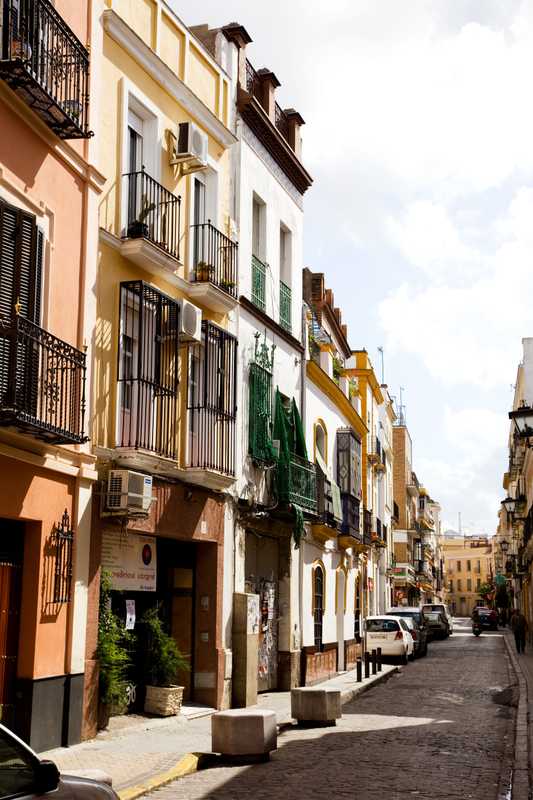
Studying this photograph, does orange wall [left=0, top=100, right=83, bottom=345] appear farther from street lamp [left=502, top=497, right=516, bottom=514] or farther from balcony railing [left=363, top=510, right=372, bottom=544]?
balcony railing [left=363, top=510, right=372, bottom=544]

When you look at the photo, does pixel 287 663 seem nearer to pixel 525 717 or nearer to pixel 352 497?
pixel 525 717

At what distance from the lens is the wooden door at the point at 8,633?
1144 centimetres

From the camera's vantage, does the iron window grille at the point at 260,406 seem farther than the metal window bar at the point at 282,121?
No

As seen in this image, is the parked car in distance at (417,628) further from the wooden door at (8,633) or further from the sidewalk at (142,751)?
the wooden door at (8,633)

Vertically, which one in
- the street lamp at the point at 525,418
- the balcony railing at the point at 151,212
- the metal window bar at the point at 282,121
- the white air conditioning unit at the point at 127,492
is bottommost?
the white air conditioning unit at the point at 127,492

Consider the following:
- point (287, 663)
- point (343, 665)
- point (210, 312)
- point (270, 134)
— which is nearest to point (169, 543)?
point (210, 312)

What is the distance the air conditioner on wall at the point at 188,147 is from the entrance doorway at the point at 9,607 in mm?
6844

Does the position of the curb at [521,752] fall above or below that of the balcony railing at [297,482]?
below

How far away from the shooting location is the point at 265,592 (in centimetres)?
2042

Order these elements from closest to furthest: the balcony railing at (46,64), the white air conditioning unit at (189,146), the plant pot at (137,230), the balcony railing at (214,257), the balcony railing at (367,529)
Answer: the balcony railing at (46,64), the plant pot at (137,230), the white air conditioning unit at (189,146), the balcony railing at (214,257), the balcony railing at (367,529)

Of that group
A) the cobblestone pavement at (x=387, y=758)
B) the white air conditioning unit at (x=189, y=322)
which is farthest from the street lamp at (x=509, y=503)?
the white air conditioning unit at (x=189, y=322)

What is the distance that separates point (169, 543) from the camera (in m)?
16.9

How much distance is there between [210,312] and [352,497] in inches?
491

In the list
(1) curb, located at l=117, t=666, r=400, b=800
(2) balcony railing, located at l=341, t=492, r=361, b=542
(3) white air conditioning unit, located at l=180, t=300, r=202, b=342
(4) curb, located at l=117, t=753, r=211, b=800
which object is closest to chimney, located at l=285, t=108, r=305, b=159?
(3) white air conditioning unit, located at l=180, t=300, r=202, b=342
